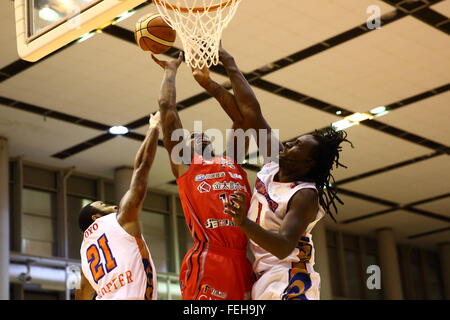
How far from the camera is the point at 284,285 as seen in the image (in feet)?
15.8

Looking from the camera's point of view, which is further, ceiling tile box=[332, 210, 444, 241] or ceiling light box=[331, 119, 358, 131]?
ceiling tile box=[332, 210, 444, 241]

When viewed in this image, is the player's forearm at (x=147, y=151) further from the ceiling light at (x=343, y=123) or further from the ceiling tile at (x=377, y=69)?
the ceiling light at (x=343, y=123)

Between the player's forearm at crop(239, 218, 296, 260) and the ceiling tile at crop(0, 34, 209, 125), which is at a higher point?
the ceiling tile at crop(0, 34, 209, 125)

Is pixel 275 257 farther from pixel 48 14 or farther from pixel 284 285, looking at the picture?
pixel 48 14

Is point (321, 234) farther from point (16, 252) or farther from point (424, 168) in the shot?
point (16, 252)

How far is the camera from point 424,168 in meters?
17.8

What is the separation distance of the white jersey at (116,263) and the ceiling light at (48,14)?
174cm

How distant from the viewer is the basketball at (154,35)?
642 centimetres

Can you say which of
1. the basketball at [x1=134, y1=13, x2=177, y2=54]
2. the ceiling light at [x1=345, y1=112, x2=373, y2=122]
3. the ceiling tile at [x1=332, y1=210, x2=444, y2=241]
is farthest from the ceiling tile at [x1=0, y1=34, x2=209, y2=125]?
the ceiling tile at [x1=332, y1=210, x2=444, y2=241]

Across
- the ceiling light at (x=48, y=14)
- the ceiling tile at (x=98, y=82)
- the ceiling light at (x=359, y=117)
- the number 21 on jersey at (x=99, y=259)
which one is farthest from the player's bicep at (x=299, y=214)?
the ceiling light at (x=359, y=117)

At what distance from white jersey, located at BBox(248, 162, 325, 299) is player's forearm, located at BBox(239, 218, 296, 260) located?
0.24 meters

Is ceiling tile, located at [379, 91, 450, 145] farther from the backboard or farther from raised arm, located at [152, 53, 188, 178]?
raised arm, located at [152, 53, 188, 178]

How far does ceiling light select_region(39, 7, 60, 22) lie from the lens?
6.71 metres

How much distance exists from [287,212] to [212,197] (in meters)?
0.54
